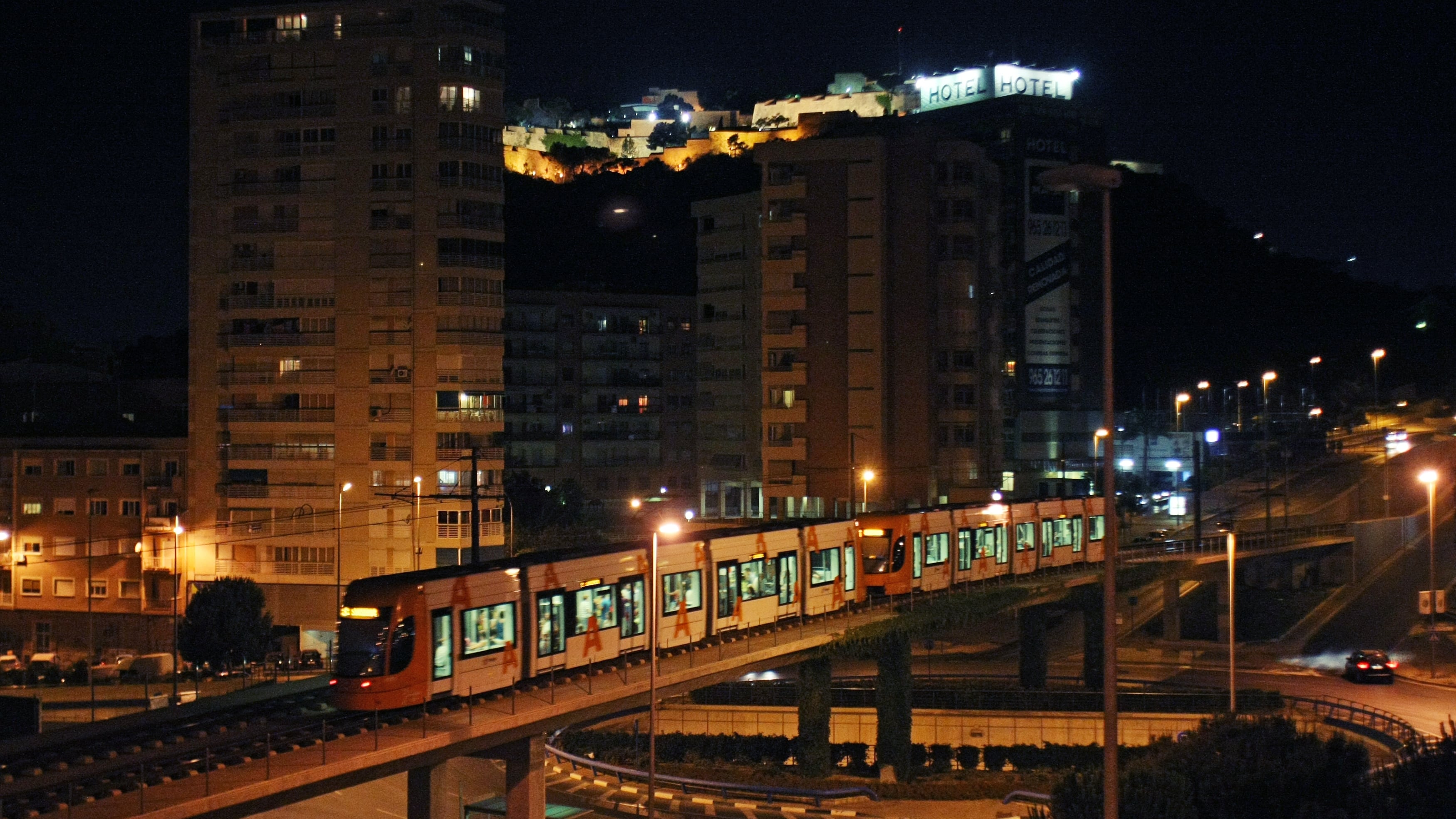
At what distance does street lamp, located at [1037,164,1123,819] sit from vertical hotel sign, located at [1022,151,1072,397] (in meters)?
69.4

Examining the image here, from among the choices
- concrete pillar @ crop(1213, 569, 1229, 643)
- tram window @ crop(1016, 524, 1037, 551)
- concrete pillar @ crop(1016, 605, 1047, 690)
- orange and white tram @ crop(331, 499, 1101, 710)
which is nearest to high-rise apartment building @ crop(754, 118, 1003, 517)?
concrete pillar @ crop(1213, 569, 1229, 643)

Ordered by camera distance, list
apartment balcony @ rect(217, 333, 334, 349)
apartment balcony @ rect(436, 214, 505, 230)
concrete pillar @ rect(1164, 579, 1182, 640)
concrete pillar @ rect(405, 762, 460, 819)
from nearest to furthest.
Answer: concrete pillar @ rect(405, 762, 460, 819)
concrete pillar @ rect(1164, 579, 1182, 640)
apartment balcony @ rect(436, 214, 505, 230)
apartment balcony @ rect(217, 333, 334, 349)

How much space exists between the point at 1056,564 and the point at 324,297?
3144cm

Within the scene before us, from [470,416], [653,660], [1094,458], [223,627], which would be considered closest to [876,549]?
[653,660]

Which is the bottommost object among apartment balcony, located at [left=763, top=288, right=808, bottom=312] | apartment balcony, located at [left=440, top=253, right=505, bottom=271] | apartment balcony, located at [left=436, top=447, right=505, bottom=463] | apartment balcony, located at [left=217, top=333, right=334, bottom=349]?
apartment balcony, located at [left=436, top=447, right=505, bottom=463]

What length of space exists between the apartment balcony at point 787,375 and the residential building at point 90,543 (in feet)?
85.6

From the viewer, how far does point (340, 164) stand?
193 feet

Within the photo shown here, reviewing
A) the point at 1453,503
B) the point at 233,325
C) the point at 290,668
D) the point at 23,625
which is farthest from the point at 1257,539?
the point at 23,625

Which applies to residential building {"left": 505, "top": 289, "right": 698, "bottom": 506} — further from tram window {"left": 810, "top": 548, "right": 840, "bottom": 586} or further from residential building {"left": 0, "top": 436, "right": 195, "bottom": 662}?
tram window {"left": 810, "top": 548, "right": 840, "bottom": 586}

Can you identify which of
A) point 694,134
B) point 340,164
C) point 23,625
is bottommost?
point 23,625

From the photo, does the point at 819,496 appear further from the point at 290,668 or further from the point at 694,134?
the point at 694,134

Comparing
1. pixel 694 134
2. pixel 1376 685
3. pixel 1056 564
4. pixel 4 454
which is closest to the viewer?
pixel 1376 685

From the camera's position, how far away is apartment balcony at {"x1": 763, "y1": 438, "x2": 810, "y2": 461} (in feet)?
217

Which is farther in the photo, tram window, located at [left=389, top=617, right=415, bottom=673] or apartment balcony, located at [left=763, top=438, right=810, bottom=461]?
apartment balcony, located at [left=763, top=438, right=810, bottom=461]
